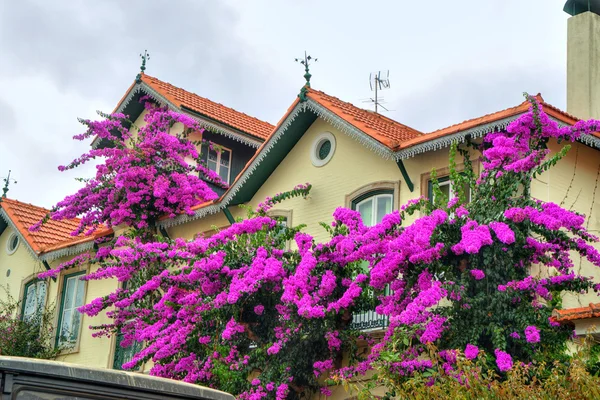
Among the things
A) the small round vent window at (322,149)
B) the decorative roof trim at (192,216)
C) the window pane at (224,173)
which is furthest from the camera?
the window pane at (224,173)

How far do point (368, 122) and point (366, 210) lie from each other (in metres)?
1.93

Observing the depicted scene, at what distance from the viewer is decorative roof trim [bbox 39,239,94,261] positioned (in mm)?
26328

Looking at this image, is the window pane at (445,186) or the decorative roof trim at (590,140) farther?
the window pane at (445,186)

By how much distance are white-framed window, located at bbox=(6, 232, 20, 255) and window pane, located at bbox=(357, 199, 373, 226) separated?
14587 millimetres

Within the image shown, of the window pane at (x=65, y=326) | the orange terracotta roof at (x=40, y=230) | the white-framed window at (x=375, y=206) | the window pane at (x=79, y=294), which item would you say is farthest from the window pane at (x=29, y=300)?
the white-framed window at (x=375, y=206)

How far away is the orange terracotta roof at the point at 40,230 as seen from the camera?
92.0ft

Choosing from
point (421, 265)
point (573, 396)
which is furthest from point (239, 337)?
point (573, 396)

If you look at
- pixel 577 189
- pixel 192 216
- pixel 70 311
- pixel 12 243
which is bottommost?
pixel 70 311

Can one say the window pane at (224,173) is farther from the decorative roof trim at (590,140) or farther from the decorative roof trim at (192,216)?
the decorative roof trim at (590,140)

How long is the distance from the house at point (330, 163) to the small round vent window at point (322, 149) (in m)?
0.02

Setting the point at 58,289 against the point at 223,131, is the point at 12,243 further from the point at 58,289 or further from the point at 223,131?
the point at 223,131

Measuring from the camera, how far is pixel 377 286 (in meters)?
15.4

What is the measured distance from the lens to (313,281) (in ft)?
54.7

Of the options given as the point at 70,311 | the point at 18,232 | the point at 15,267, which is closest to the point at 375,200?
the point at 70,311
